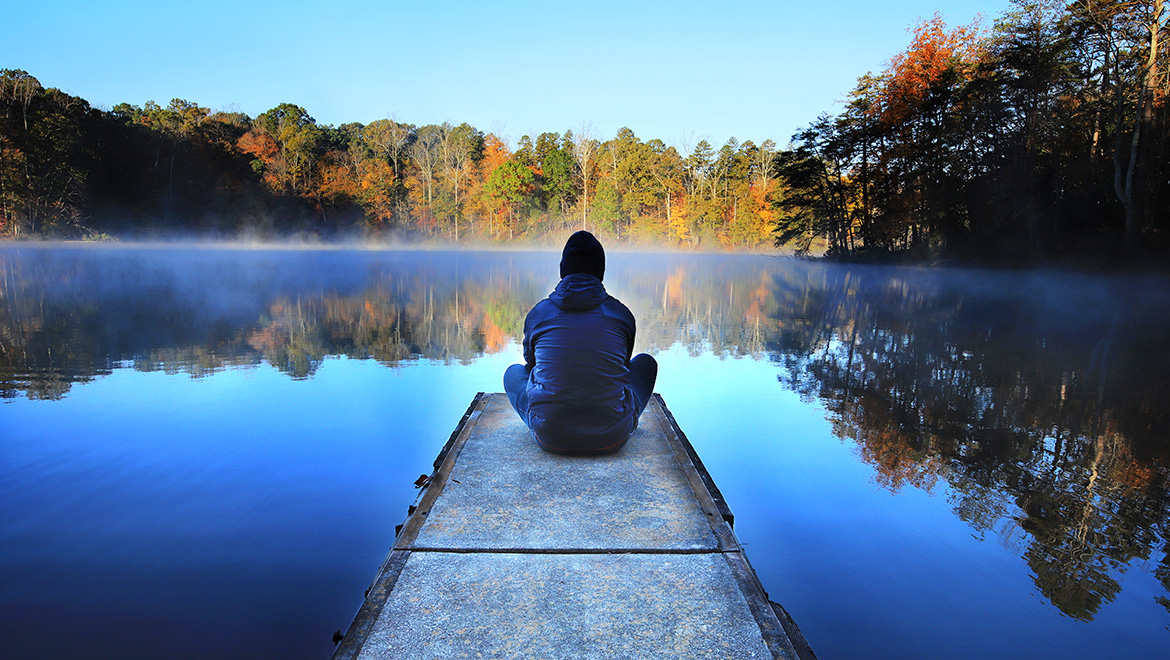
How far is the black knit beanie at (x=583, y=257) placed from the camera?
140 inches

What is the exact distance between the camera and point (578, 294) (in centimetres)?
341

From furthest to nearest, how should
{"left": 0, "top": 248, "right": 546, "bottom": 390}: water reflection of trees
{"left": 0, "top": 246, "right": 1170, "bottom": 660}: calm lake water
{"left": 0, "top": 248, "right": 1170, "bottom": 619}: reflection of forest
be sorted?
{"left": 0, "top": 248, "right": 546, "bottom": 390}: water reflection of trees → {"left": 0, "top": 248, "right": 1170, "bottom": 619}: reflection of forest → {"left": 0, "top": 246, "right": 1170, "bottom": 660}: calm lake water

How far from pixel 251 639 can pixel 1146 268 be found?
80.5 ft

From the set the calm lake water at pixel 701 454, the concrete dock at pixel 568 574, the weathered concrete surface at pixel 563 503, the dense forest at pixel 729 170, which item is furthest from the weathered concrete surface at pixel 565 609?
the dense forest at pixel 729 170

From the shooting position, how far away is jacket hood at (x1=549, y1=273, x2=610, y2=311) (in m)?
3.41

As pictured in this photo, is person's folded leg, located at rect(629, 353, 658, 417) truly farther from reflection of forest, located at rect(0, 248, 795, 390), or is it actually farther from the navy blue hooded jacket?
reflection of forest, located at rect(0, 248, 795, 390)

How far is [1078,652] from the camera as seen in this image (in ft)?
7.79

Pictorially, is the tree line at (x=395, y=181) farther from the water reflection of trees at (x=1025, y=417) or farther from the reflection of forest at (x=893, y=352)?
the water reflection of trees at (x=1025, y=417)

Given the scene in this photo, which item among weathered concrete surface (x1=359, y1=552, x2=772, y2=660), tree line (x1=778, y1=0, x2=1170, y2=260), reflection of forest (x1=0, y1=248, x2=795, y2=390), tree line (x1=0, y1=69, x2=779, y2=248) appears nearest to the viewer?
weathered concrete surface (x1=359, y1=552, x2=772, y2=660)

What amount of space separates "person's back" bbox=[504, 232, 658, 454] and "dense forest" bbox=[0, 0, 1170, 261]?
21813 mm

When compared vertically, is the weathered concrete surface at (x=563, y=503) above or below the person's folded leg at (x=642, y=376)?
below

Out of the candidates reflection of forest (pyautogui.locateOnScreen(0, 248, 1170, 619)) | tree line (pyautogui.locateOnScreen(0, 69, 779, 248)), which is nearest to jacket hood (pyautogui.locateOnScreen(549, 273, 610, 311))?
reflection of forest (pyautogui.locateOnScreen(0, 248, 1170, 619))

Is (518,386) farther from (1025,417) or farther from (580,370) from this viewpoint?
(1025,417)

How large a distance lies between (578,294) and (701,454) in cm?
180
